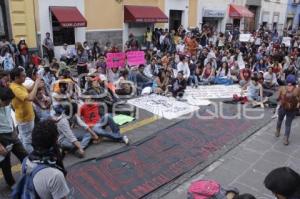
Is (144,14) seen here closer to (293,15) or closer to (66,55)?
(66,55)

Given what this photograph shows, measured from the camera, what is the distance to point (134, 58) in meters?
13.0

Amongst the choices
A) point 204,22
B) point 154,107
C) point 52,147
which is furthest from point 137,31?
point 52,147

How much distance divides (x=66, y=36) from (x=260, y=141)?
454 inches

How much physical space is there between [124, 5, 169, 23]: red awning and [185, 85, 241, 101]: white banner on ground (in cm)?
757

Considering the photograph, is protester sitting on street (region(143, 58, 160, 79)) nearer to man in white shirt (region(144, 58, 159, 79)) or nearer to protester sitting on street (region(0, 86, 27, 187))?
man in white shirt (region(144, 58, 159, 79))

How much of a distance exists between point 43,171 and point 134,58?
408 inches

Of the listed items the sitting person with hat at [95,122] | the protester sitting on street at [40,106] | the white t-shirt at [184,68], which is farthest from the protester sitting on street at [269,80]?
the protester sitting on street at [40,106]

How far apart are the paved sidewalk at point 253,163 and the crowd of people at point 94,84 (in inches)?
14.0

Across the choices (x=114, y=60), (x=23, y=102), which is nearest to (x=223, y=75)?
(x=114, y=60)

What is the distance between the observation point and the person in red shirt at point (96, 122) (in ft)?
23.2

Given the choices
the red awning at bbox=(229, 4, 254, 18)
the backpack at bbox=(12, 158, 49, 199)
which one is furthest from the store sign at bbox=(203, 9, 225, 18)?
the backpack at bbox=(12, 158, 49, 199)

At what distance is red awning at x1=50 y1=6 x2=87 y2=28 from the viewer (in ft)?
49.2

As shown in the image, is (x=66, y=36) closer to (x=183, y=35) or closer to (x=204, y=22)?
(x=183, y=35)

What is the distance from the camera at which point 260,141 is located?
7.58m
